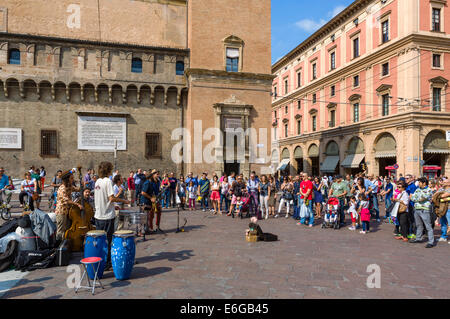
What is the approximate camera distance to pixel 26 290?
495 centimetres

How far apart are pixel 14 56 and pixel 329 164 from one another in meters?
32.9

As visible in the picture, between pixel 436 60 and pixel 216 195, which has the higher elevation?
pixel 436 60

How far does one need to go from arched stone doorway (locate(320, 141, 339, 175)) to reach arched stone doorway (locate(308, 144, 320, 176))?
2097mm

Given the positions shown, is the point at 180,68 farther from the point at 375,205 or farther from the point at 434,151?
the point at 434,151

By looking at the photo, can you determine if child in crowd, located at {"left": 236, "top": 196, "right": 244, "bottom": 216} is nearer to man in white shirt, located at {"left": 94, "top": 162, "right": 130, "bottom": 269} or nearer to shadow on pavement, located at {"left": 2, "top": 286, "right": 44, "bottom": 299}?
man in white shirt, located at {"left": 94, "top": 162, "right": 130, "bottom": 269}

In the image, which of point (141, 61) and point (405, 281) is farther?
point (141, 61)

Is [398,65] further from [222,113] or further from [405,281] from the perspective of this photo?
[405,281]

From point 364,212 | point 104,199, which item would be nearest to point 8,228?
point 104,199

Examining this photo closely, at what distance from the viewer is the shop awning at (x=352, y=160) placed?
31.9 meters

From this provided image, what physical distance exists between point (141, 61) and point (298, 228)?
18.2 metres

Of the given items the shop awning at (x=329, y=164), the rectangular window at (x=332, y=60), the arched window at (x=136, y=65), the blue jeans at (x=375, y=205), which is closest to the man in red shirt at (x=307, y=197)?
the blue jeans at (x=375, y=205)

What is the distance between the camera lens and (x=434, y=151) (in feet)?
87.1

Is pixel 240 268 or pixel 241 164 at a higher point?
pixel 241 164
